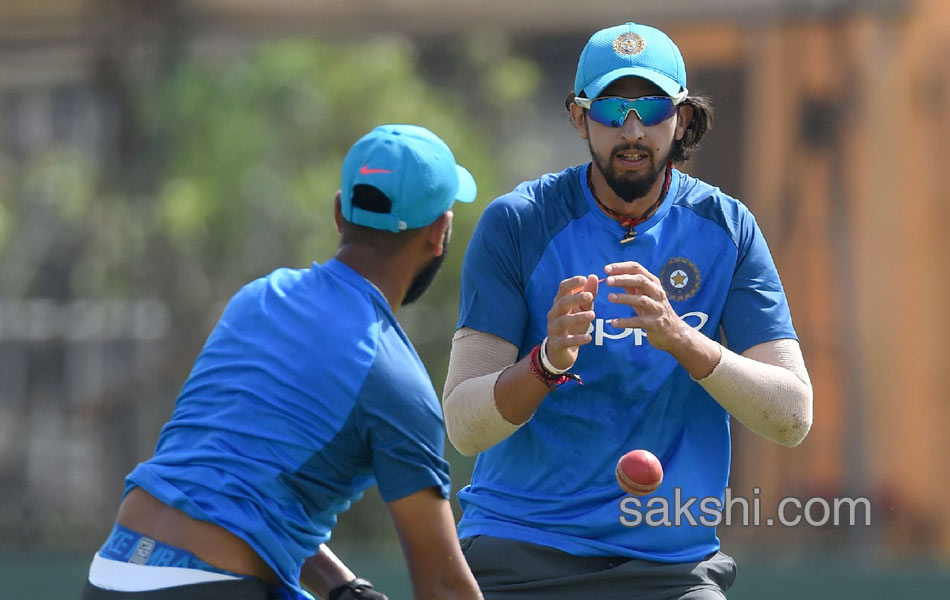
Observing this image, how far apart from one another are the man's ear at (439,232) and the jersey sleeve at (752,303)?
821 millimetres

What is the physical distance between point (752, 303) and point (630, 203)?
41 cm

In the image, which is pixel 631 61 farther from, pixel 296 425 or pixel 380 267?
pixel 296 425

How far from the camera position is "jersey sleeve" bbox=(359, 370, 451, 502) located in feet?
10.5

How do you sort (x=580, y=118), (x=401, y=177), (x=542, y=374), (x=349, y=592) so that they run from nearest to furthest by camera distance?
(x=401, y=177) → (x=542, y=374) → (x=349, y=592) → (x=580, y=118)

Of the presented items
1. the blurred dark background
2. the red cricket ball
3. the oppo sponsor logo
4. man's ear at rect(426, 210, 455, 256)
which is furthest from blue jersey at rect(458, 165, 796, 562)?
→ the blurred dark background

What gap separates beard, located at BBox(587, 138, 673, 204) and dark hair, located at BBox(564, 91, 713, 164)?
179mm

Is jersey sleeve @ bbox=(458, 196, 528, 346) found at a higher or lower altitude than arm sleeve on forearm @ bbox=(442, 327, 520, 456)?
higher

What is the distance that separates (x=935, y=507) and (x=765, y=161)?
9.12 feet

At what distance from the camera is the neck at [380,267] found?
3379mm

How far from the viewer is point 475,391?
369 centimetres

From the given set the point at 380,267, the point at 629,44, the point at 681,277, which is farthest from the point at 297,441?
the point at 629,44

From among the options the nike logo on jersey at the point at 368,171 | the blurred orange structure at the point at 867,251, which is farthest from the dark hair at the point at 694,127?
the blurred orange structure at the point at 867,251

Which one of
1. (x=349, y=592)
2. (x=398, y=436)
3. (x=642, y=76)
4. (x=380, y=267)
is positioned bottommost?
(x=349, y=592)

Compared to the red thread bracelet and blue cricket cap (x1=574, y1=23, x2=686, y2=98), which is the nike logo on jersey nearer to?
the red thread bracelet
